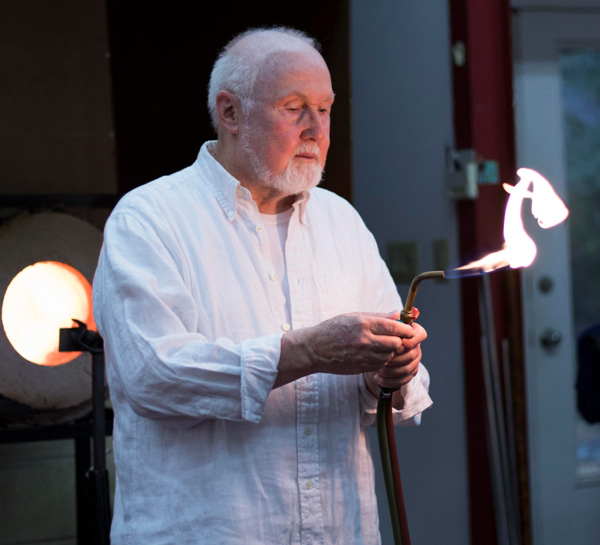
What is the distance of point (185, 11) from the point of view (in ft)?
10.3

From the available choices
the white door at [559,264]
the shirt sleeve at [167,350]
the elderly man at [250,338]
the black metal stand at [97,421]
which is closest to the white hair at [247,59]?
the elderly man at [250,338]

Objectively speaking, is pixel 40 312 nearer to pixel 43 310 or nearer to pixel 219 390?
pixel 43 310

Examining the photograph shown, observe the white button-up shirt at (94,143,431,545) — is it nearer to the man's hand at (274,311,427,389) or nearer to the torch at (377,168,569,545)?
the man's hand at (274,311,427,389)

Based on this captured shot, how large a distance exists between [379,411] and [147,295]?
438mm

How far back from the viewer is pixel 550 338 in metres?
2.97

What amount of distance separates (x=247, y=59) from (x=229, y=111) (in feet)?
0.36

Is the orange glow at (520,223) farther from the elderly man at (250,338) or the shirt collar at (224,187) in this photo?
the shirt collar at (224,187)

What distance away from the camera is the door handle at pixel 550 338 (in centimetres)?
297

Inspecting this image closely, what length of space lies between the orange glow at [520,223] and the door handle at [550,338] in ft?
6.05

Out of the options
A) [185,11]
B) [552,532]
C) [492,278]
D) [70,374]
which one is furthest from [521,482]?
[185,11]

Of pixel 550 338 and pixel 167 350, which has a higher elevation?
pixel 167 350

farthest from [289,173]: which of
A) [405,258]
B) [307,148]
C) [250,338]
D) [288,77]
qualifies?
[405,258]

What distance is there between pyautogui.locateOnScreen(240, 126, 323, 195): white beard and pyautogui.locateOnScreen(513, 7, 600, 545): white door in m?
1.72

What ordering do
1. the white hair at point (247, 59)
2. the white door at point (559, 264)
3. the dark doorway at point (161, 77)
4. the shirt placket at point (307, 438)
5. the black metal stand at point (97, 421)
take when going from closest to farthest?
the shirt placket at point (307, 438)
the white hair at point (247, 59)
the black metal stand at point (97, 421)
the white door at point (559, 264)
the dark doorway at point (161, 77)
